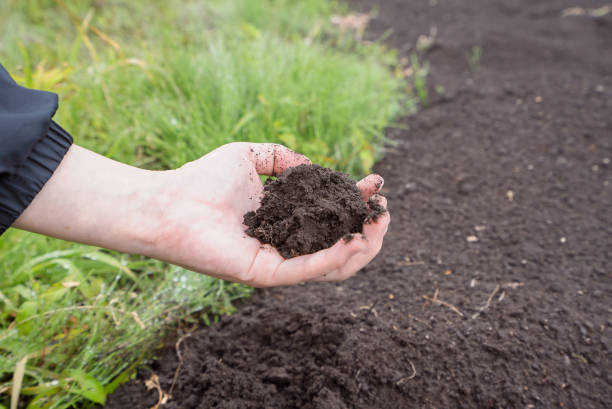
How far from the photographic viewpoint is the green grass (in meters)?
1.52

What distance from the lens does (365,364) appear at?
1.42 m

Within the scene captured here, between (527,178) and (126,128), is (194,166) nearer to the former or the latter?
(126,128)

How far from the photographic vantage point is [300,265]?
1.22 metres

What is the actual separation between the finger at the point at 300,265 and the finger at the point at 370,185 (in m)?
0.30

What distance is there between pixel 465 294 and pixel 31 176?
1.59 metres

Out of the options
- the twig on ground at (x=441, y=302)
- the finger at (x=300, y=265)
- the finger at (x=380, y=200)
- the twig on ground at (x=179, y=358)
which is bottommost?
the twig on ground at (x=179, y=358)

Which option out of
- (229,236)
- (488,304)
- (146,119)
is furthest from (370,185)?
(146,119)

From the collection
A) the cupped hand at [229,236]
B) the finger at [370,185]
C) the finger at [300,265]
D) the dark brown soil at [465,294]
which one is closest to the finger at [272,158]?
the cupped hand at [229,236]

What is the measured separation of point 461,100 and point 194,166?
8.07 ft

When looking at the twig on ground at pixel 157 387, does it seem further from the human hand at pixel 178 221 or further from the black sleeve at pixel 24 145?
the black sleeve at pixel 24 145

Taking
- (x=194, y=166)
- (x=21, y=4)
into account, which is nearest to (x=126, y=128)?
(x=194, y=166)

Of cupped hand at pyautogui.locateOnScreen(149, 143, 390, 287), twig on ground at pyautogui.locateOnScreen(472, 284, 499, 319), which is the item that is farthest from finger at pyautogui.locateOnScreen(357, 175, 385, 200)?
twig on ground at pyautogui.locateOnScreen(472, 284, 499, 319)

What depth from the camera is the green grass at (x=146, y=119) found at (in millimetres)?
1518

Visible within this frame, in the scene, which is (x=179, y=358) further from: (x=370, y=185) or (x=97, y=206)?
(x=370, y=185)
